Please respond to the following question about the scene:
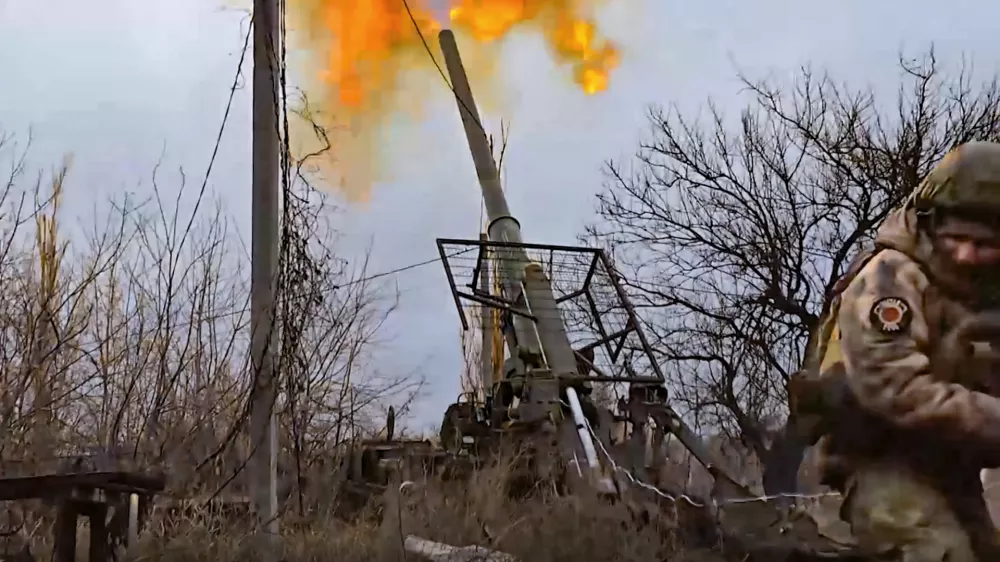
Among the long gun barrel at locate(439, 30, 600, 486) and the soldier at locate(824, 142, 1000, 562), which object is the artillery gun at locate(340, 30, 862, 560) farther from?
the soldier at locate(824, 142, 1000, 562)

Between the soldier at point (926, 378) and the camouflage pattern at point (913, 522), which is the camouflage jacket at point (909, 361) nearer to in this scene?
the soldier at point (926, 378)

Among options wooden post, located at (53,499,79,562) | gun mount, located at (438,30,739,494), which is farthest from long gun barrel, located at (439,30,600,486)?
wooden post, located at (53,499,79,562)

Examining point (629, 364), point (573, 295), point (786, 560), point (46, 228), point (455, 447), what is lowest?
point (786, 560)

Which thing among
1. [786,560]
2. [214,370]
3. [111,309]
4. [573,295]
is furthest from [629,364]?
[786,560]

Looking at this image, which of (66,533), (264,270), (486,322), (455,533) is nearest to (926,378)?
(264,270)

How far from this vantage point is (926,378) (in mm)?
3137

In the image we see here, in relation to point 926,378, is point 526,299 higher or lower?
higher

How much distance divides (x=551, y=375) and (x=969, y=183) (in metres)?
6.44

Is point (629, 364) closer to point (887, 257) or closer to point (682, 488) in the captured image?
point (682, 488)

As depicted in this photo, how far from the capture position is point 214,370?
11133 millimetres

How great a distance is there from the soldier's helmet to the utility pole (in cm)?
315

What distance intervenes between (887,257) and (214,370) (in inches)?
353

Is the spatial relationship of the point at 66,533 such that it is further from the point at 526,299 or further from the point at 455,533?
the point at 526,299

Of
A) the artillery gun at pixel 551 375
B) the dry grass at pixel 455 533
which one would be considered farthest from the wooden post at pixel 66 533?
the artillery gun at pixel 551 375
